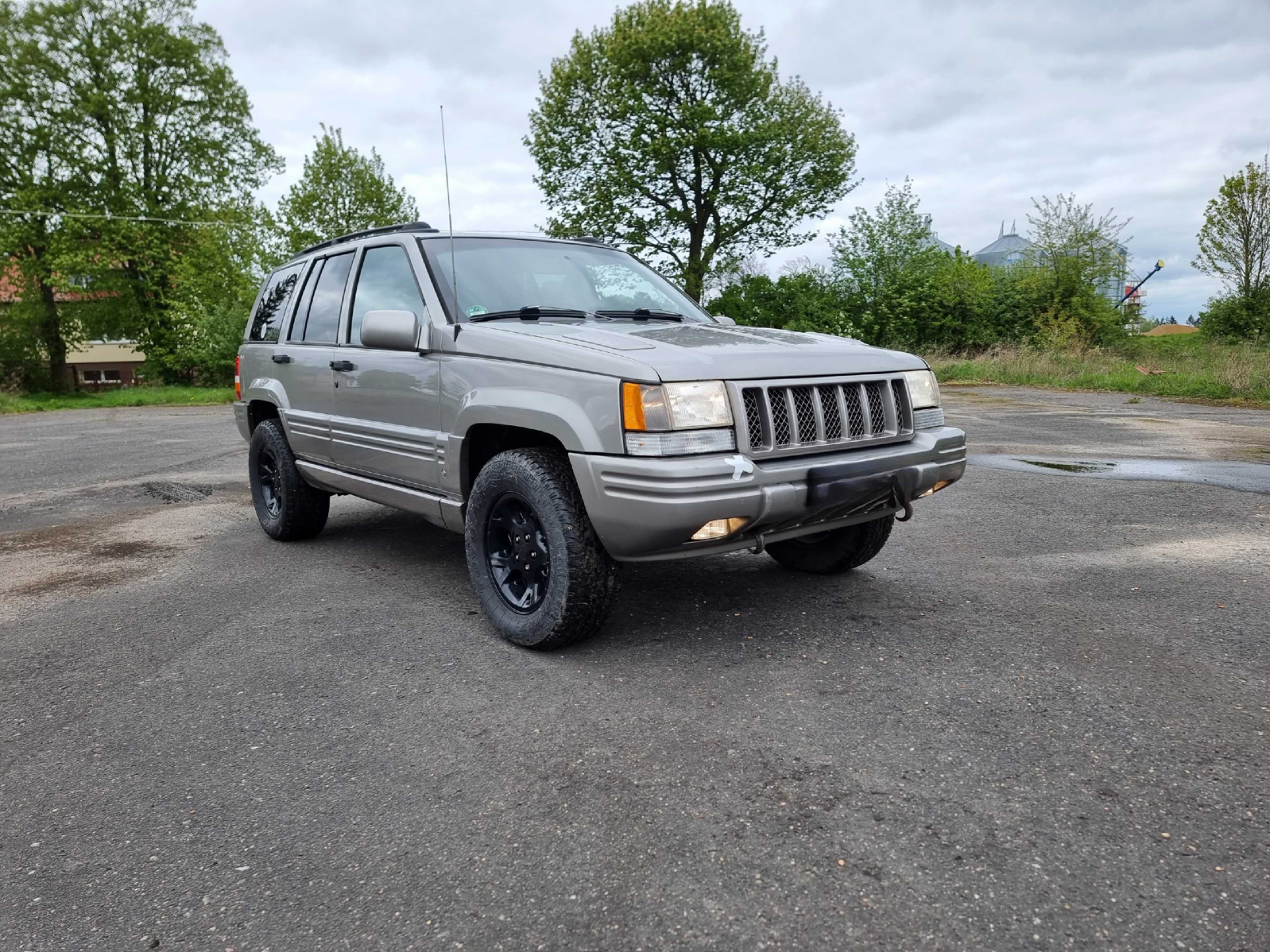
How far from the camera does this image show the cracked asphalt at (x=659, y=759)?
199cm

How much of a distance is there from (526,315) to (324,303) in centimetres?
177

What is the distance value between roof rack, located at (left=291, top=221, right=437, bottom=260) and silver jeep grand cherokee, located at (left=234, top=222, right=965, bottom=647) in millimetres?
31

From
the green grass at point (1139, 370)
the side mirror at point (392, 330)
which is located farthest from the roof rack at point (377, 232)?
the green grass at point (1139, 370)

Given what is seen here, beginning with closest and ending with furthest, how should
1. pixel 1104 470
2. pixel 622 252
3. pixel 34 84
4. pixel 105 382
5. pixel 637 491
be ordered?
pixel 637 491
pixel 622 252
pixel 1104 470
pixel 34 84
pixel 105 382

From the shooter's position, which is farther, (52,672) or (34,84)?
(34,84)

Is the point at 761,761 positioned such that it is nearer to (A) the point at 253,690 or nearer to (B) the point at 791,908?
(B) the point at 791,908

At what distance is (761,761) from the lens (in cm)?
266

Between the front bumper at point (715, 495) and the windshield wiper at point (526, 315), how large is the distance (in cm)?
106

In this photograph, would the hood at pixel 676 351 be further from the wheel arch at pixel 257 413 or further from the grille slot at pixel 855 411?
the wheel arch at pixel 257 413

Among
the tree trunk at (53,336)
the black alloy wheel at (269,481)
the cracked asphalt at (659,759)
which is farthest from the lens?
the tree trunk at (53,336)

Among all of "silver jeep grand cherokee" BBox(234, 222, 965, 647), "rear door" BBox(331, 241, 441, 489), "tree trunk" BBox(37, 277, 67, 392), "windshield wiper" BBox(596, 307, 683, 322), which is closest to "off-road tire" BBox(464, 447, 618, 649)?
"silver jeep grand cherokee" BBox(234, 222, 965, 647)

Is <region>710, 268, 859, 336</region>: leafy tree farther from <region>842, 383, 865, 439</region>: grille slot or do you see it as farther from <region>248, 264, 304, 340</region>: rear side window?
<region>842, 383, 865, 439</region>: grille slot

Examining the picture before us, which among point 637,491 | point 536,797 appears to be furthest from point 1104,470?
point 536,797

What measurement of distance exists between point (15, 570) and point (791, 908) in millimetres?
5315
